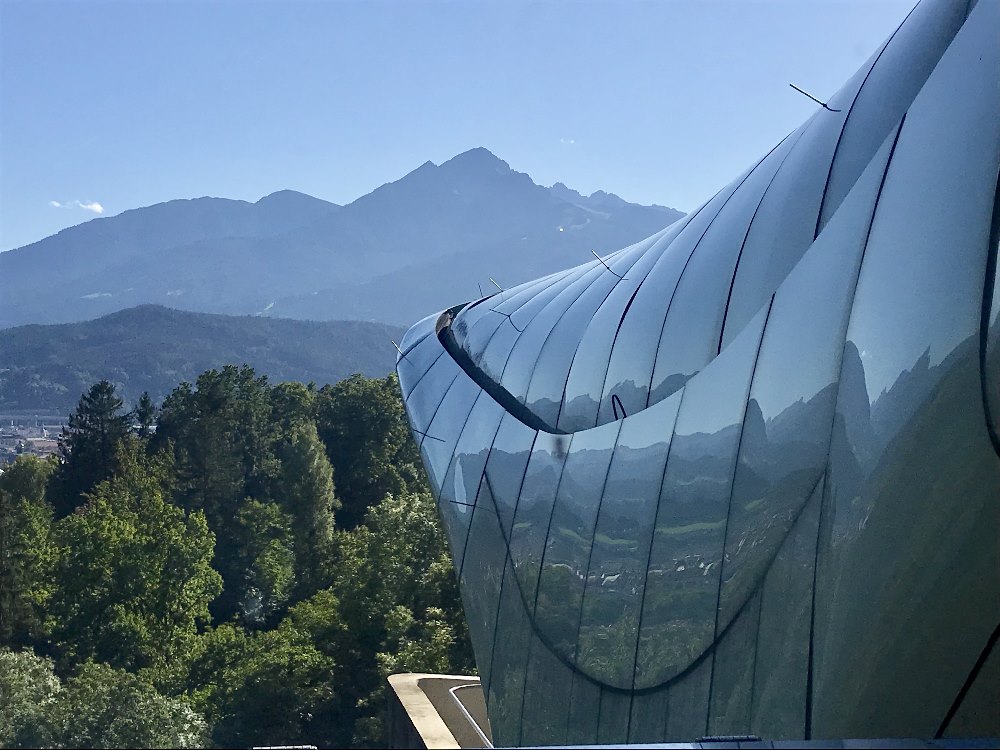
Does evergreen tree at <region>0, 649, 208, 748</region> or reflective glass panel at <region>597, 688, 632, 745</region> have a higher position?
reflective glass panel at <region>597, 688, 632, 745</region>

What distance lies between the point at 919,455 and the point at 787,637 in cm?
137

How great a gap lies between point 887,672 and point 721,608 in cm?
178

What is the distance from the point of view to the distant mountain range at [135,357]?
14312 cm

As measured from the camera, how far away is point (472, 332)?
19812mm

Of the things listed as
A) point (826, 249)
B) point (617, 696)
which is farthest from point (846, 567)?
point (617, 696)

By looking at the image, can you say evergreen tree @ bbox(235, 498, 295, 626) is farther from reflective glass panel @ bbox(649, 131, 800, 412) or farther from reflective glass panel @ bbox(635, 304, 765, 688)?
reflective glass panel @ bbox(635, 304, 765, 688)

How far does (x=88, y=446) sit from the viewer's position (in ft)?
200

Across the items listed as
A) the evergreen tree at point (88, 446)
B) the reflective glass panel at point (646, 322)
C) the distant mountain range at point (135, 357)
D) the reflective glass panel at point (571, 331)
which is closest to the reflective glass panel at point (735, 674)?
the reflective glass panel at point (646, 322)

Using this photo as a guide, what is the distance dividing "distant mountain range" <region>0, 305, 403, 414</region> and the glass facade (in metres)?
130

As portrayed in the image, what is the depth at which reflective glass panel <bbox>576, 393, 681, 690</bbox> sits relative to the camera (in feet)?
25.2

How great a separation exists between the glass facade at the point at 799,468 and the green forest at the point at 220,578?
20.0 ft

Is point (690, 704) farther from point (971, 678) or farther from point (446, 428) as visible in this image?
point (446, 428)

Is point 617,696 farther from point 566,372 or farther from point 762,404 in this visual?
point 566,372

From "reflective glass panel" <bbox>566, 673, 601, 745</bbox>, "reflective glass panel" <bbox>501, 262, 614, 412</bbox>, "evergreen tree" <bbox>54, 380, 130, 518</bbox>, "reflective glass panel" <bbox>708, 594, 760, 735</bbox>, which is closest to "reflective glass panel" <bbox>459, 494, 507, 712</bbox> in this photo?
"reflective glass panel" <bbox>501, 262, 614, 412</bbox>
